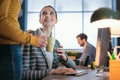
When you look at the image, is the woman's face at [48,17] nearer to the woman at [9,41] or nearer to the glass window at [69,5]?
the woman at [9,41]

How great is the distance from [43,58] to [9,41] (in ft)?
2.89


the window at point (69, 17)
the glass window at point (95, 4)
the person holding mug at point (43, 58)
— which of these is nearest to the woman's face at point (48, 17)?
the person holding mug at point (43, 58)

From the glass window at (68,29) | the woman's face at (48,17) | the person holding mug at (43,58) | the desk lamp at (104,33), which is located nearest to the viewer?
the desk lamp at (104,33)

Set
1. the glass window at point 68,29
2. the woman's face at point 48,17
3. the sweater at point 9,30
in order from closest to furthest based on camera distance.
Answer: the sweater at point 9,30 < the woman's face at point 48,17 < the glass window at point 68,29

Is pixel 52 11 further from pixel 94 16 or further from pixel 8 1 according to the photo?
pixel 8 1

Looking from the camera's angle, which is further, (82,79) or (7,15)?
(82,79)

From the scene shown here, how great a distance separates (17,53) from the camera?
132 cm

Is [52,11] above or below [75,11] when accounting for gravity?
below

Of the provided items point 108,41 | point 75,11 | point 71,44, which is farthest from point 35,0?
point 108,41

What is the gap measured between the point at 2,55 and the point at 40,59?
89cm

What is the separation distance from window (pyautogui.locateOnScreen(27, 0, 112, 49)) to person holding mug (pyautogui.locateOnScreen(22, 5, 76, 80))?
4.56m

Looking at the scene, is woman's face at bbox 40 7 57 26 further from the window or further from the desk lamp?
the window

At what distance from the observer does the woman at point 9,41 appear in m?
1.26

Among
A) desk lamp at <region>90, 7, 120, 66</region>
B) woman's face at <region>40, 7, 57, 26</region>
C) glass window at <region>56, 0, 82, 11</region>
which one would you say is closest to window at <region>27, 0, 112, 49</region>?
glass window at <region>56, 0, 82, 11</region>
